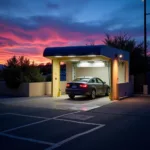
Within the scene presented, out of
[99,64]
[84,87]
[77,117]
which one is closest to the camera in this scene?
[77,117]

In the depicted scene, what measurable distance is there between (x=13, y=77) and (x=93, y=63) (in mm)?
6824

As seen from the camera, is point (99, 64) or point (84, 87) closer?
point (84, 87)

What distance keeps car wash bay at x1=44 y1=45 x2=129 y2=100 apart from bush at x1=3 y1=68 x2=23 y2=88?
8.34ft

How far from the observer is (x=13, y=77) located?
2123cm

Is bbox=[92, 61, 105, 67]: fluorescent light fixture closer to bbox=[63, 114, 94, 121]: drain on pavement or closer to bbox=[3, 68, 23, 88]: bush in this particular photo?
bbox=[3, 68, 23, 88]: bush

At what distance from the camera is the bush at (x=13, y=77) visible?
21094 mm

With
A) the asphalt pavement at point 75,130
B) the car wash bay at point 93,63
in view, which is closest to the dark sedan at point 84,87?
the car wash bay at point 93,63

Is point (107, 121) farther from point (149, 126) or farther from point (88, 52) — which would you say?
point (88, 52)

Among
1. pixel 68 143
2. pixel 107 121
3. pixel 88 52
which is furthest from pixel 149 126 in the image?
pixel 88 52

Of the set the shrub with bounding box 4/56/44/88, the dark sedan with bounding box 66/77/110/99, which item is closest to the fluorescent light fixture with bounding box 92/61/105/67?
the dark sedan with bounding box 66/77/110/99

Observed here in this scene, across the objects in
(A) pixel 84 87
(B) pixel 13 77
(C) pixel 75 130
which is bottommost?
(C) pixel 75 130

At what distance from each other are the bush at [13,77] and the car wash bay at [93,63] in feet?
8.34

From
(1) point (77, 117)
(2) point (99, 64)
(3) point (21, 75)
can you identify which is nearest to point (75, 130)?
(1) point (77, 117)

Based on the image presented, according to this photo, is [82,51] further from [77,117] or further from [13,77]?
[77,117]
